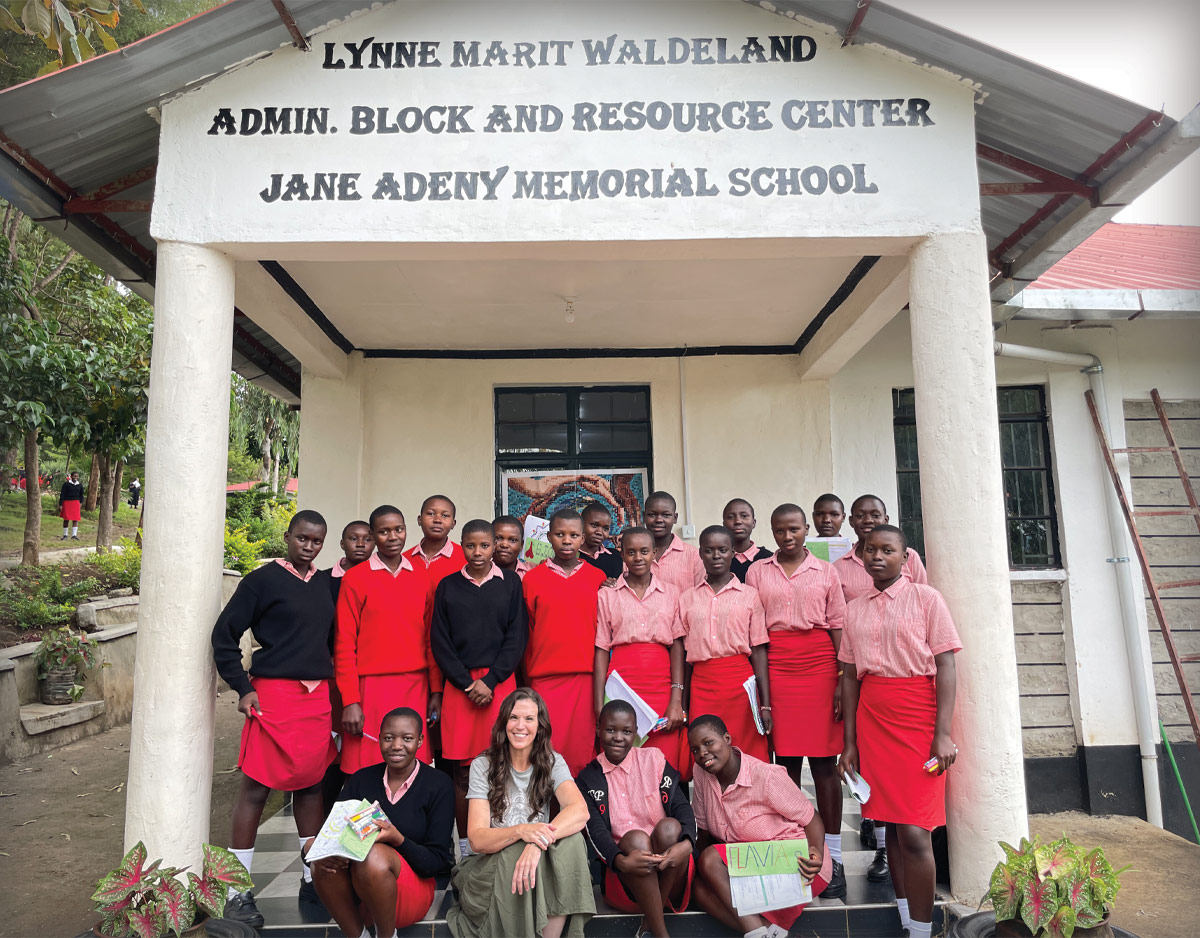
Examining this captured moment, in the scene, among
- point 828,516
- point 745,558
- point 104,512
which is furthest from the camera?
point 104,512

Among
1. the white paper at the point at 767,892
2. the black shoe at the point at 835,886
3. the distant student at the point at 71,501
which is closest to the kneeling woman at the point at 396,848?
the white paper at the point at 767,892

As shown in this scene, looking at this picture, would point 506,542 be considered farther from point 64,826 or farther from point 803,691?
point 64,826

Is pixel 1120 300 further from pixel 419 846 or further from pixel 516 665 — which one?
pixel 419 846

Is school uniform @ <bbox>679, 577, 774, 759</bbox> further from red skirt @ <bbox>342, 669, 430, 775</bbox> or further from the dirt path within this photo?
the dirt path

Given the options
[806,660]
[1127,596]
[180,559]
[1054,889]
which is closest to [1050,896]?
[1054,889]

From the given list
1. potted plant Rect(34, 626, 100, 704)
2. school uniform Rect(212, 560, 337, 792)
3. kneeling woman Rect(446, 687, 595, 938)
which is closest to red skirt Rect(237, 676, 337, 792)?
school uniform Rect(212, 560, 337, 792)

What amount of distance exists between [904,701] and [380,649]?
8.08ft

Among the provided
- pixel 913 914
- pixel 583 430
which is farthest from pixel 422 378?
pixel 913 914

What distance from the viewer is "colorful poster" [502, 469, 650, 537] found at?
7.47m

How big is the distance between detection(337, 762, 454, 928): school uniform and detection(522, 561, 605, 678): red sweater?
Result: 0.82 meters

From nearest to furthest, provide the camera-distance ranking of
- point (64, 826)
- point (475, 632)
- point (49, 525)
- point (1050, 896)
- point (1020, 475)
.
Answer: point (1050, 896), point (475, 632), point (64, 826), point (1020, 475), point (49, 525)

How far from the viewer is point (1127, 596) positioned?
6984 mm

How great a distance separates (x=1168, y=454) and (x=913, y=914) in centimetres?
530

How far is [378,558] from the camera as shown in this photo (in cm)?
445
